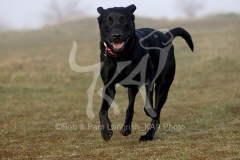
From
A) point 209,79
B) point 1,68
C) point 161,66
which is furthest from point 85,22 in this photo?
point 161,66

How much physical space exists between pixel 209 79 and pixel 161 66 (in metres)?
8.68

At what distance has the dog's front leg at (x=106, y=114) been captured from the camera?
6012 millimetres

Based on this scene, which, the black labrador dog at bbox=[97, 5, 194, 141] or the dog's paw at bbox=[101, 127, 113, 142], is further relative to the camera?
the black labrador dog at bbox=[97, 5, 194, 141]

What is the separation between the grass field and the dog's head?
1.24m

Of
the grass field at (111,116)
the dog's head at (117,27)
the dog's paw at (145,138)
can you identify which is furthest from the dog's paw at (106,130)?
the dog's head at (117,27)

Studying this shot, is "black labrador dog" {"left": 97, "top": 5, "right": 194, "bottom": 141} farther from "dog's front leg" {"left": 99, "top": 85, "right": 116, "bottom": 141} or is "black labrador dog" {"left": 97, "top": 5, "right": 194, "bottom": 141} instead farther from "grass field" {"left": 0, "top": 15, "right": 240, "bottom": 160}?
"grass field" {"left": 0, "top": 15, "right": 240, "bottom": 160}

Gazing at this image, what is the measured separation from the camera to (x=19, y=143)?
22.6 ft

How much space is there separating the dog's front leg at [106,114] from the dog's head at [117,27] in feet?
1.98

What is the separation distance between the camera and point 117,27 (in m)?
6.08

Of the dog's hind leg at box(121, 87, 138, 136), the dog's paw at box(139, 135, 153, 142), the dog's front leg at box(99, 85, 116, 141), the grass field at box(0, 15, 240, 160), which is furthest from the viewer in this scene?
the dog's paw at box(139, 135, 153, 142)

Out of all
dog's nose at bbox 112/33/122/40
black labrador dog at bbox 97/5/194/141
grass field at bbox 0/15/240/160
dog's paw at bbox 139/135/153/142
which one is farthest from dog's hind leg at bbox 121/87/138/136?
dog's nose at bbox 112/33/122/40

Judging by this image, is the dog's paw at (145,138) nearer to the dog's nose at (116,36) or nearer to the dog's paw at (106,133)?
the dog's paw at (106,133)

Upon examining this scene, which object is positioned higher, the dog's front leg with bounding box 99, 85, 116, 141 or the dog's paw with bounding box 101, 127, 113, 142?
the dog's front leg with bounding box 99, 85, 116, 141

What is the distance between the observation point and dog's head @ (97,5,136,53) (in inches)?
237
